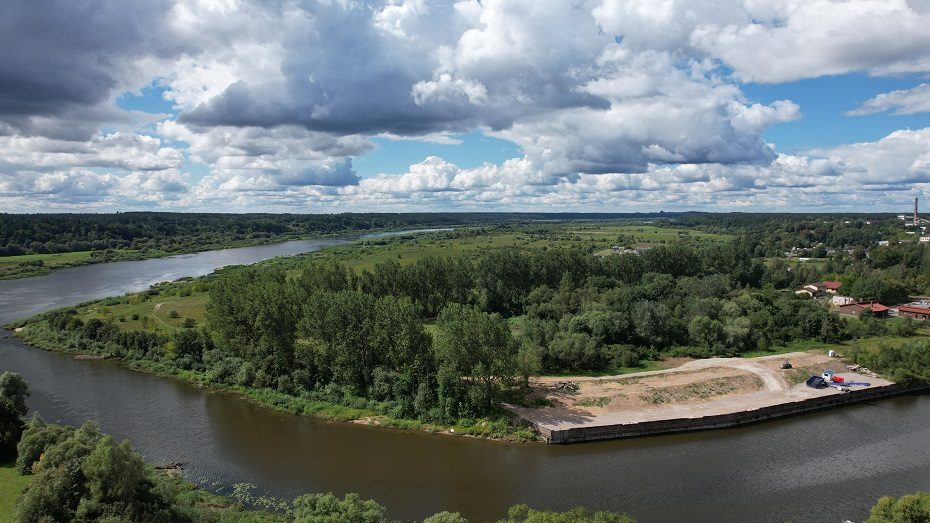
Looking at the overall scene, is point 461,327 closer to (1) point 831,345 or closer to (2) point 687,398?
(2) point 687,398

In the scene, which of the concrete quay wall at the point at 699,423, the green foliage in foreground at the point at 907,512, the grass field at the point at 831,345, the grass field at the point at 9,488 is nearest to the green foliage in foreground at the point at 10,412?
the grass field at the point at 9,488

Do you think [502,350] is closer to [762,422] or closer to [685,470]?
[685,470]

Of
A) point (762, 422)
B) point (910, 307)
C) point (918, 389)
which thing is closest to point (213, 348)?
point (762, 422)

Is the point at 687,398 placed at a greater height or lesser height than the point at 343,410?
lesser

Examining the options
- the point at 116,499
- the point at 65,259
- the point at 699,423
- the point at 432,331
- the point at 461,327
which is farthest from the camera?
the point at 65,259

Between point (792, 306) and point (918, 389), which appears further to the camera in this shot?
point (792, 306)

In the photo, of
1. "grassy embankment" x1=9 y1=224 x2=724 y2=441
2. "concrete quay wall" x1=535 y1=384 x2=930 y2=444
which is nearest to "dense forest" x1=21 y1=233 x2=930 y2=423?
"grassy embankment" x1=9 y1=224 x2=724 y2=441

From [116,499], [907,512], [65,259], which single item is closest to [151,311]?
[116,499]
